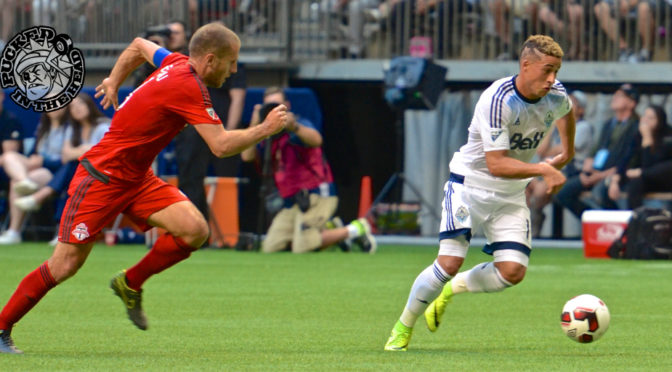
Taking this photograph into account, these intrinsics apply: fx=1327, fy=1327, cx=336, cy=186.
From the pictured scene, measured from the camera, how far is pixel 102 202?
24.0ft

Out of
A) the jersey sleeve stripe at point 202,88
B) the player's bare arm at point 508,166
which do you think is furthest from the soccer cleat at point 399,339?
the jersey sleeve stripe at point 202,88

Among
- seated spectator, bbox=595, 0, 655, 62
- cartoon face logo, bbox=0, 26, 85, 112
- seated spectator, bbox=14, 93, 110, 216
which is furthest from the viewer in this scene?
seated spectator, bbox=595, 0, 655, 62

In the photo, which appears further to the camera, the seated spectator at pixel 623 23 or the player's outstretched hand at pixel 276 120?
the seated spectator at pixel 623 23

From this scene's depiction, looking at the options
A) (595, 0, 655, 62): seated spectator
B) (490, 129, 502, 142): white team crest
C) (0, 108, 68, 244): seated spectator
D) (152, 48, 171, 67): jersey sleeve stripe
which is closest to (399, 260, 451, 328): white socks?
(490, 129, 502, 142): white team crest

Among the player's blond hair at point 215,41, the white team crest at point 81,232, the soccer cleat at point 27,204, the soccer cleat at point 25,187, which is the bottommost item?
the soccer cleat at point 27,204

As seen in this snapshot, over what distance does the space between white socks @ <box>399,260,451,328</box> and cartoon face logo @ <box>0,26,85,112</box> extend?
9655 mm

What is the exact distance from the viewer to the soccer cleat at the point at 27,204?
1719 cm

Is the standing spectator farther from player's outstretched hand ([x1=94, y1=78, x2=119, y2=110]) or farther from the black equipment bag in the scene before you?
player's outstretched hand ([x1=94, y1=78, x2=119, y2=110])

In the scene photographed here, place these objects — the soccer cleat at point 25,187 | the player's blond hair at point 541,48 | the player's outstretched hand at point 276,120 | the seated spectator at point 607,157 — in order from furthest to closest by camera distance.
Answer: the soccer cleat at point 25,187, the seated spectator at point 607,157, the player's blond hair at point 541,48, the player's outstretched hand at point 276,120

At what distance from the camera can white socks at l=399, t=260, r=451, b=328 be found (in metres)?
7.47

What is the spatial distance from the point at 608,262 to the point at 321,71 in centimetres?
634

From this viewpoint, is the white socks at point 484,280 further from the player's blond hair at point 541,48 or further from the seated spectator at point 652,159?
the seated spectator at point 652,159

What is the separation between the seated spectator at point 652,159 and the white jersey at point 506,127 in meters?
9.31

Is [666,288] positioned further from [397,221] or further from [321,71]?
[321,71]
